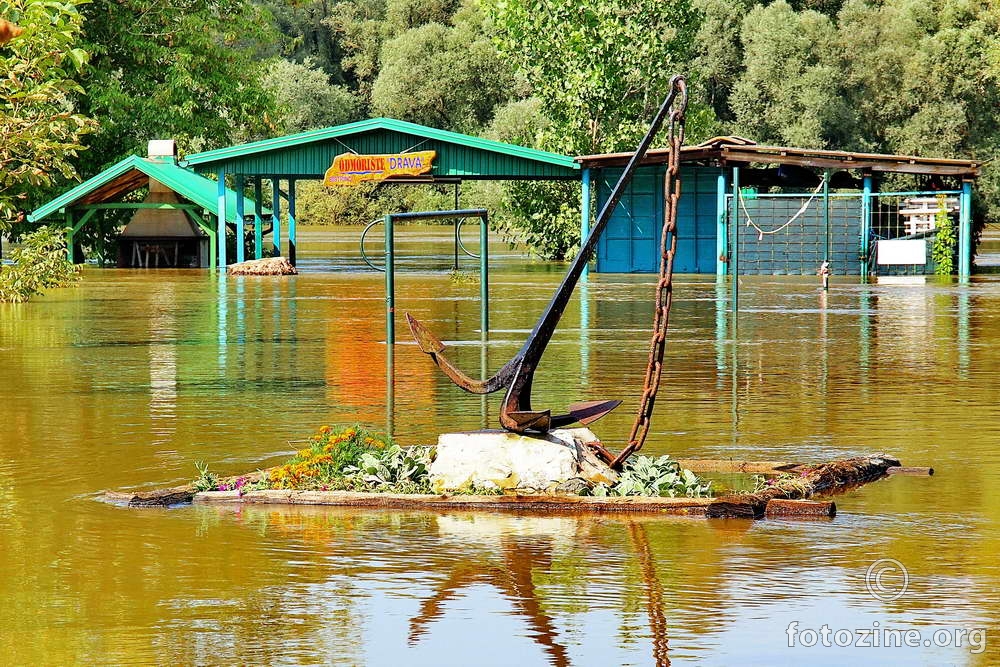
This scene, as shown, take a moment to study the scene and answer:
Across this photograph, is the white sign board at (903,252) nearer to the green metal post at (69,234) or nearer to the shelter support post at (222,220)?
the shelter support post at (222,220)

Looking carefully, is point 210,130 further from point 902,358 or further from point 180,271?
point 902,358

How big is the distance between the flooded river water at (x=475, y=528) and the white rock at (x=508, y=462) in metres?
0.52

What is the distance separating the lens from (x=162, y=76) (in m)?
58.6

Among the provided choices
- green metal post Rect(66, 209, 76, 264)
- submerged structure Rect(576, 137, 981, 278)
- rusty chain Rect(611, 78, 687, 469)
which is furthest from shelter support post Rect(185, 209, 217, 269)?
rusty chain Rect(611, 78, 687, 469)

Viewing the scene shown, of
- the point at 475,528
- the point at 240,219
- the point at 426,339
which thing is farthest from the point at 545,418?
the point at 240,219

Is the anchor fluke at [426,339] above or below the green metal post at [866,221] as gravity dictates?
below

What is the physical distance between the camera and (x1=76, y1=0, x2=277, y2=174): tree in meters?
56.2

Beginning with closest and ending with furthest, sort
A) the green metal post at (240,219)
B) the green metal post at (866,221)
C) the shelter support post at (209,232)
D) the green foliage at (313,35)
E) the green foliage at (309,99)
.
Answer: the green metal post at (866,221)
the green metal post at (240,219)
the shelter support post at (209,232)
the green foliage at (309,99)
the green foliage at (313,35)

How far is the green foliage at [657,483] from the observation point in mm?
10094

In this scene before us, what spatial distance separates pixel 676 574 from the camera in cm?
816

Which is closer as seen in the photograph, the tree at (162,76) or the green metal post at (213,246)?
the green metal post at (213,246)

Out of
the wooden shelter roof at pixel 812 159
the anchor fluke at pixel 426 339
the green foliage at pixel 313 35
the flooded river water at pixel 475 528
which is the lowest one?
the flooded river water at pixel 475 528

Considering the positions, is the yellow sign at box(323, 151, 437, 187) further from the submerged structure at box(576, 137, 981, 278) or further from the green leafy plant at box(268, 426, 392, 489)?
the green leafy plant at box(268, 426, 392, 489)

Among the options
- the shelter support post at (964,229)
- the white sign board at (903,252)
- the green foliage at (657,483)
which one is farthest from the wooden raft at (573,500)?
the shelter support post at (964,229)
